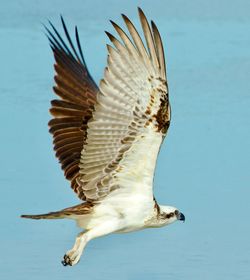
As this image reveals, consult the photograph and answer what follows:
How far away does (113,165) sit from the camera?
23.0ft

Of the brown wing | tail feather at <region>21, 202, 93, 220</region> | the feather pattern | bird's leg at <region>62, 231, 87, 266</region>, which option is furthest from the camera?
the brown wing

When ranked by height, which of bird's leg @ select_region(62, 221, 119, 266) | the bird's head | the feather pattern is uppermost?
the feather pattern

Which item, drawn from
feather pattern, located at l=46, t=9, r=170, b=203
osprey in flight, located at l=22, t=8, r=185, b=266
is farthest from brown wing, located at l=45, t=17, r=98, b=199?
feather pattern, located at l=46, t=9, r=170, b=203

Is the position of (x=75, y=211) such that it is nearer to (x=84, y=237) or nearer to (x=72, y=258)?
(x=84, y=237)

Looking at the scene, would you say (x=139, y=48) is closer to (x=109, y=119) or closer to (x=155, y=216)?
(x=109, y=119)

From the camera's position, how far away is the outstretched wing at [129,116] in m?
6.73

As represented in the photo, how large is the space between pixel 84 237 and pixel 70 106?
1.24 m

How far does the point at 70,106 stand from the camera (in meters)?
8.12

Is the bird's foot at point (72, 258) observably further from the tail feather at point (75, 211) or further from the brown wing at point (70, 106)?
the brown wing at point (70, 106)

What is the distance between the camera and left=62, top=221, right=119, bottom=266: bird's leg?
718 centimetres

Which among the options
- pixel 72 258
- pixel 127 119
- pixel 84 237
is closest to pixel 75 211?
pixel 84 237

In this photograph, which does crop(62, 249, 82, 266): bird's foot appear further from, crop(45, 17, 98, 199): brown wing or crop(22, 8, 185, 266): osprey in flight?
crop(45, 17, 98, 199): brown wing

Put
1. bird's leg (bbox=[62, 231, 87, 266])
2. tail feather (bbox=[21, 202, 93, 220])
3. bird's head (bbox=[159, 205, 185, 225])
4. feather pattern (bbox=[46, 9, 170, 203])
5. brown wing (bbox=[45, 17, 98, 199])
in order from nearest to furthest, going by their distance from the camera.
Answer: feather pattern (bbox=[46, 9, 170, 203]) → tail feather (bbox=[21, 202, 93, 220]) → bird's leg (bbox=[62, 231, 87, 266]) → bird's head (bbox=[159, 205, 185, 225]) → brown wing (bbox=[45, 17, 98, 199])

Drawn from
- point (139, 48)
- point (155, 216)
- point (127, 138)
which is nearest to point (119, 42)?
point (139, 48)
